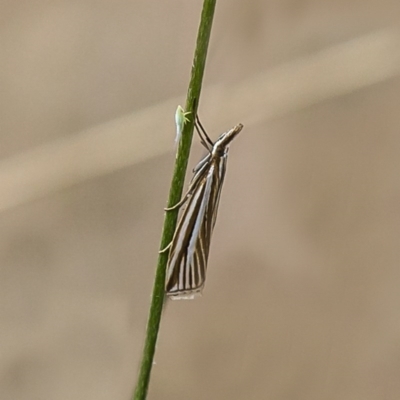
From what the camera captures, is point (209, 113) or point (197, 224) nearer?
point (197, 224)

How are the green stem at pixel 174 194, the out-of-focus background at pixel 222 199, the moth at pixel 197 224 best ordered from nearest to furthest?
the green stem at pixel 174 194, the moth at pixel 197 224, the out-of-focus background at pixel 222 199

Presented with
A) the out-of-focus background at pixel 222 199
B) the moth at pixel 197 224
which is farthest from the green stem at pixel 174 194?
the out-of-focus background at pixel 222 199

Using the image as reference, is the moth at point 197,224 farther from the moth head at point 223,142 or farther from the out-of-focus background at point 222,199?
the out-of-focus background at point 222,199

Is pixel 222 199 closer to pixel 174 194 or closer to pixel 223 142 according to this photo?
pixel 223 142

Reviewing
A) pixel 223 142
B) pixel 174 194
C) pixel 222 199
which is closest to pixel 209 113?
pixel 222 199

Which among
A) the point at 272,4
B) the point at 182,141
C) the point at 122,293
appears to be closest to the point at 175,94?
the point at 272,4

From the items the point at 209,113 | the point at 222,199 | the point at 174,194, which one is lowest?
the point at 174,194
